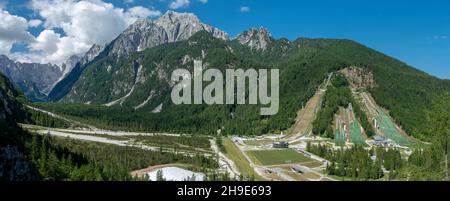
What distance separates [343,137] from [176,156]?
3607 inches

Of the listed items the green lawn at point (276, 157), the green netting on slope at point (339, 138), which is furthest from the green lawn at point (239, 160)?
the green netting on slope at point (339, 138)

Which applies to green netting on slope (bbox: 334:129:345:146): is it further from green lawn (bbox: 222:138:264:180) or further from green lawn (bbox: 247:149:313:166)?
green lawn (bbox: 222:138:264:180)

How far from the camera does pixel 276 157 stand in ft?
460

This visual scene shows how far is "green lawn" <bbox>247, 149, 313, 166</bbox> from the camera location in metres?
132

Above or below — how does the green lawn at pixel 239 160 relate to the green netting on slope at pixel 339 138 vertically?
below

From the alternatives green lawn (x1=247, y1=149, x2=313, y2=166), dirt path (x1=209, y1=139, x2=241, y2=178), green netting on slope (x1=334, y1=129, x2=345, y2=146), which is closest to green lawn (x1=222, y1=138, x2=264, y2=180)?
dirt path (x1=209, y1=139, x2=241, y2=178)

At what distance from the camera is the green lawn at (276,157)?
132 metres

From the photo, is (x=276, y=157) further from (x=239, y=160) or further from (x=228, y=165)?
(x=228, y=165)

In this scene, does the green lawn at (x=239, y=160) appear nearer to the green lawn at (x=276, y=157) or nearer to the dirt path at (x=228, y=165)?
the dirt path at (x=228, y=165)

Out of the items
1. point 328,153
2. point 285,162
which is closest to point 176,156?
point 285,162

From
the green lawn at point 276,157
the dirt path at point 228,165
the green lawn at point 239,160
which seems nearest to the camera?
the dirt path at point 228,165

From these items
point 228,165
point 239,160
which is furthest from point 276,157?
point 228,165
